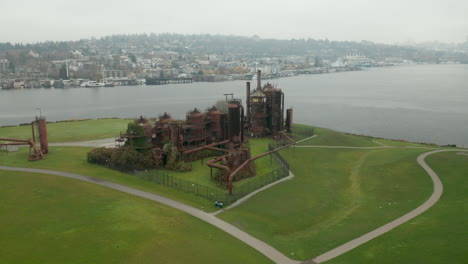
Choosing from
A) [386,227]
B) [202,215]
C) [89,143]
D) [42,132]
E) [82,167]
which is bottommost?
[386,227]

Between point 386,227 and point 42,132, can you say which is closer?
point 386,227

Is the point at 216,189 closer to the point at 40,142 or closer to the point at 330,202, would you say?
the point at 330,202

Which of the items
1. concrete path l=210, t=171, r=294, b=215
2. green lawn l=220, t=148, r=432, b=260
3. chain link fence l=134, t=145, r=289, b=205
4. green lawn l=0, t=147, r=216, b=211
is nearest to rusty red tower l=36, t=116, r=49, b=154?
green lawn l=0, t=147, r=216, b=211

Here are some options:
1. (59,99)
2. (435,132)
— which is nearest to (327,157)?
(435,132)

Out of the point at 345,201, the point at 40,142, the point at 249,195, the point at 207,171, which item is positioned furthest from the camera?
the point at 40,142

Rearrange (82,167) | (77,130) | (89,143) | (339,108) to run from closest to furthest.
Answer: (82,167), (89,143), (77,130), (339,108)

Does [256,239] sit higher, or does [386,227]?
[386,227]

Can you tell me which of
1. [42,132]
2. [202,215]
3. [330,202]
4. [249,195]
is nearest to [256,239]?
[202,215]
